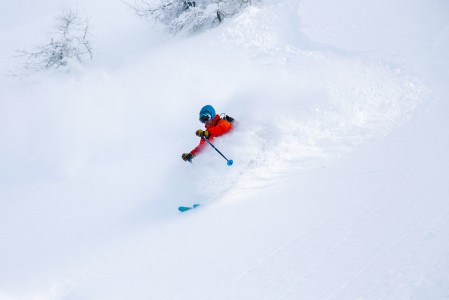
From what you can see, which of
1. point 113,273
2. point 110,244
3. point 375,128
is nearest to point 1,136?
point 110,244

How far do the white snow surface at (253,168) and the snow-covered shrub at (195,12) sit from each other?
642mm

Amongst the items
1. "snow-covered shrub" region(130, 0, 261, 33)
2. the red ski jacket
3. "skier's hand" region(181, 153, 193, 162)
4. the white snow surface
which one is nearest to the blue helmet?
the red ski jacket

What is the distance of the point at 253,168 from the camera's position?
5371 mm

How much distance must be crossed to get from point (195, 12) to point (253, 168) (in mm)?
8098

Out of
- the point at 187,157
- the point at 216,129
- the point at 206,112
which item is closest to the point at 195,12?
the point at 206,112

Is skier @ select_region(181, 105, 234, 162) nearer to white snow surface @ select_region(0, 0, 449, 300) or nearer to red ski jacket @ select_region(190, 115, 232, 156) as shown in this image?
red ski jacket @ select_region(190, 115, 232, 156)

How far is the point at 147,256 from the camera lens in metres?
4.43

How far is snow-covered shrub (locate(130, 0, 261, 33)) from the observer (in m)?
11.3

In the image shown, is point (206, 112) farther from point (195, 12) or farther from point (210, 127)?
point (195, 12)

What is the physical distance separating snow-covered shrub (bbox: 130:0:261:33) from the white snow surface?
64cm

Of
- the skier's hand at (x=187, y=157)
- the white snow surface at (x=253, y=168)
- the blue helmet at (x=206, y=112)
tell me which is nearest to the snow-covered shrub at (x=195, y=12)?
the white snow surface at (x=253, y=168)

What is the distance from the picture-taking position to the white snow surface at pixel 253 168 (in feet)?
11.6

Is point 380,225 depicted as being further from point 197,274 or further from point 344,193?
point 197,274

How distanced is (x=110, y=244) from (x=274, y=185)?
2598mm
